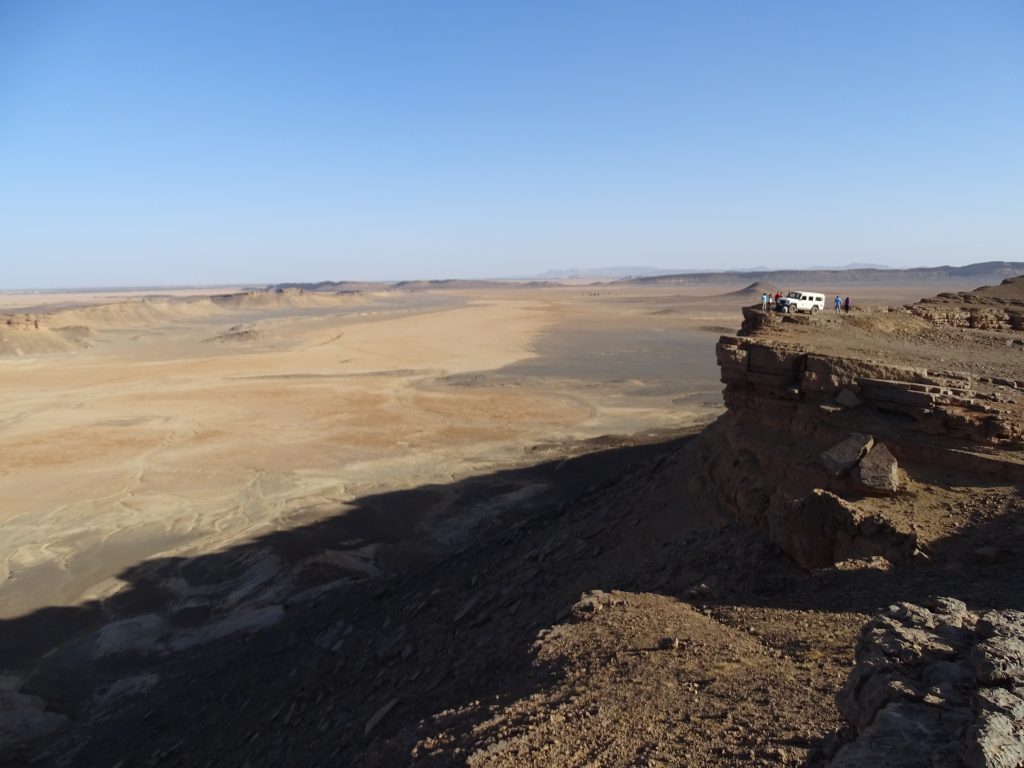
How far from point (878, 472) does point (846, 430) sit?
1120 mm

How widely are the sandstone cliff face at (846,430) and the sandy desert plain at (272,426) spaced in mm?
9832

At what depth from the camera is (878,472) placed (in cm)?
818

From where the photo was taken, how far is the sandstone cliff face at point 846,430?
25.8 feet

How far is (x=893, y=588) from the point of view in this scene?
671 centimetres

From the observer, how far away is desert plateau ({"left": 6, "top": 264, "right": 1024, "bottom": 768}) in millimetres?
4898

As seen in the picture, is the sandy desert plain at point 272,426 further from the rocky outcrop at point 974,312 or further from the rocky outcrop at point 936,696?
the rocky outcrop at point 936,696

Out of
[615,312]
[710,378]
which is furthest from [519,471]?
[615,312]

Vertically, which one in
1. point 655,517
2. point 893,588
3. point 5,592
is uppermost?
point 893,588

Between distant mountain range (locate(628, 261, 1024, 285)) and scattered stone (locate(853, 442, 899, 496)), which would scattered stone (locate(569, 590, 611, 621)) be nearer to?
scattered stone (locate(853, 442, 899, 496))

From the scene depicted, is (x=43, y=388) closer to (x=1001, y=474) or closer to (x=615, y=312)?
(x=1001, y=474)

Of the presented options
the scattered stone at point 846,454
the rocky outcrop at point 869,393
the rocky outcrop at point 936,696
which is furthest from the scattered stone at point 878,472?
the rocky outcrop at point 936,696

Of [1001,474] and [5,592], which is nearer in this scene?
[1001,474]

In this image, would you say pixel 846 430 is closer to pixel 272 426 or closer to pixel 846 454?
pixel 846 454

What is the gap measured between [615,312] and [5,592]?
91327 mm
